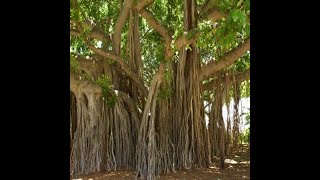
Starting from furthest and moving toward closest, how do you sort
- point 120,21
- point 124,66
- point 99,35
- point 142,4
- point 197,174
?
1. point 99,35
2. point 120,21
3. point 124,66
4. point 142,4
5. point 197,174

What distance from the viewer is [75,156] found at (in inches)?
253

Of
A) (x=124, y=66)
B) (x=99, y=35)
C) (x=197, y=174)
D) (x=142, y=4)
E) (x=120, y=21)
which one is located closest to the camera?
(x=197, y=174)

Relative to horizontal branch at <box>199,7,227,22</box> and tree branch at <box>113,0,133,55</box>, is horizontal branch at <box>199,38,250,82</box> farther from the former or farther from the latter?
tree branch at <box>113,0,133,55</box>

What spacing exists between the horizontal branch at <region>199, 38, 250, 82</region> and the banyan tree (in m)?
0.01

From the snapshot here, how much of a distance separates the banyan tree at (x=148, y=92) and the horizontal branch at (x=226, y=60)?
14 millimetres

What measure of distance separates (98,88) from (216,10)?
7.01 feet

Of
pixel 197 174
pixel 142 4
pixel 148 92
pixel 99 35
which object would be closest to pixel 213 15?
pixel 142 4

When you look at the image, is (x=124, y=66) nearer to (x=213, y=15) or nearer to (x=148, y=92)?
(x=148, y=92)

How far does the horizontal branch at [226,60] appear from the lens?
5.65 m

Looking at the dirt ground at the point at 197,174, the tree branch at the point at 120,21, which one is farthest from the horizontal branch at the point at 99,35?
the dirt ground at the point at 197,174

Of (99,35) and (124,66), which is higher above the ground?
(99,35)

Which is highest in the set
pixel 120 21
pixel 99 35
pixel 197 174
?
pixel 120 21

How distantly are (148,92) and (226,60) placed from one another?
1.33 metres

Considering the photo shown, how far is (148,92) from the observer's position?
639 centimetres
